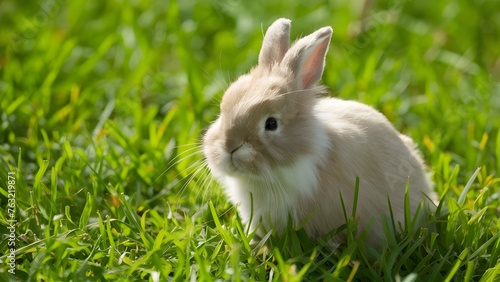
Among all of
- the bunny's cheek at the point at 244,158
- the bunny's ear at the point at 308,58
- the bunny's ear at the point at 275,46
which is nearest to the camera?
the bunny's cheek at the point at 244,158

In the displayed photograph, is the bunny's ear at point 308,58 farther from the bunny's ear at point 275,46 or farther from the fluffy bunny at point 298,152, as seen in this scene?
the bunny's ear at point 275,46

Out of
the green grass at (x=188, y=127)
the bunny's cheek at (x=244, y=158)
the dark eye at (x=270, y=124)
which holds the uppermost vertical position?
the dark eye at (x=270, y=124)

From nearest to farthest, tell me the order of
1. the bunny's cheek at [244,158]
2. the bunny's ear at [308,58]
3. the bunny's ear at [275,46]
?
the bunny's cheek at [244,158] → the bunny's ear at [308,58] → the bunny's ear at [275,46]

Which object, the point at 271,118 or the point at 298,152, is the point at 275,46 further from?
the point at 298,152

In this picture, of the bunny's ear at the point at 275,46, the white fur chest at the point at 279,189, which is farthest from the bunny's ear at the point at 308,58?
the white fur chest at the point at 279,189

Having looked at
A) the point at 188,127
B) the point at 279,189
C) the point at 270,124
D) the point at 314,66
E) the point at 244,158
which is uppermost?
the point at 314,66

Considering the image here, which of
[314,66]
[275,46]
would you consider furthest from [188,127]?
[314,66]

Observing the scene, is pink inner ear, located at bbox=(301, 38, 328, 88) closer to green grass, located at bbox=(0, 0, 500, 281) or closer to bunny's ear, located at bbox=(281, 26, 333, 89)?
bunny's ear, located at bbox=(281, 26, 333, 89)

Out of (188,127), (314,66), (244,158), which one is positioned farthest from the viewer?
(188,127)
